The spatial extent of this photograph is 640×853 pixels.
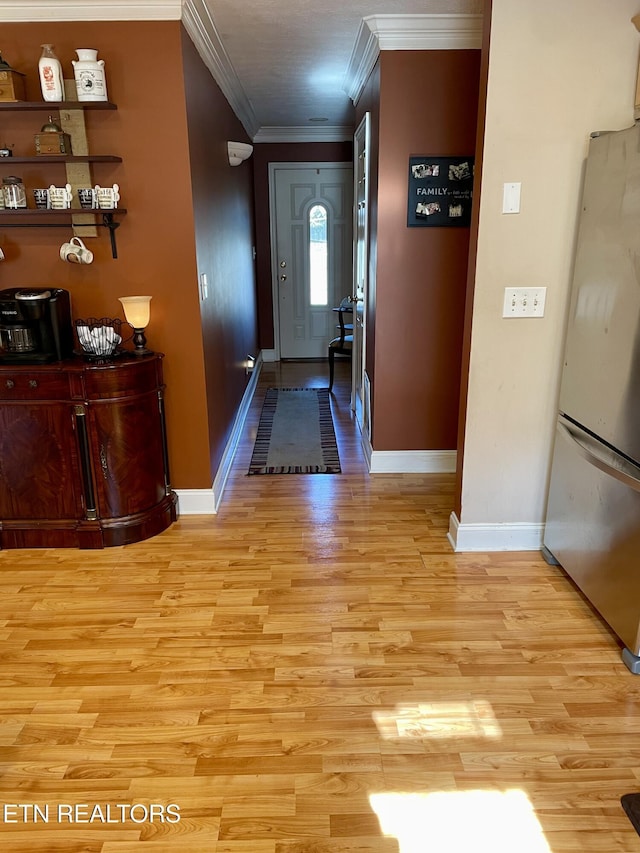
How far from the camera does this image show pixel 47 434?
2.84 m

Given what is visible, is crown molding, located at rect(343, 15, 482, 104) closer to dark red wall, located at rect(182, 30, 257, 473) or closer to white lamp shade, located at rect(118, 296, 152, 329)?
dark red wall, located at rect(182, 30, 257, 473)

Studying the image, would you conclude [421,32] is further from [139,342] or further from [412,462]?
[412,462]

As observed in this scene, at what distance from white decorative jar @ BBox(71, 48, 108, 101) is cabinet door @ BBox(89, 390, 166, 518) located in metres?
1.36

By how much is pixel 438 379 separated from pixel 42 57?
8.60 ft

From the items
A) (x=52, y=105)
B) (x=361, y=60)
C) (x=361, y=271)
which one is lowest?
(x=361, y=271)

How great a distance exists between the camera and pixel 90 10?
2.71 m

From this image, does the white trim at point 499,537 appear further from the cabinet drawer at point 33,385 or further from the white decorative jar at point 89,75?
the white decorative jar at point 89,75

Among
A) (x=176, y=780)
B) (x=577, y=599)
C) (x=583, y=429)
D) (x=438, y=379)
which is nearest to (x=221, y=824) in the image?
(x=176, y=780)

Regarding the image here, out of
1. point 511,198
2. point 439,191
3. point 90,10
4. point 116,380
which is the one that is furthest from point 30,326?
point 439,191

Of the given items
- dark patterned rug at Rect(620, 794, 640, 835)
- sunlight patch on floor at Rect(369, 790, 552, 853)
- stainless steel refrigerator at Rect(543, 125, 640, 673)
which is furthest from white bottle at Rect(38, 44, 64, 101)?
dark patterned rug at Rect(620, 794, 640, 835)

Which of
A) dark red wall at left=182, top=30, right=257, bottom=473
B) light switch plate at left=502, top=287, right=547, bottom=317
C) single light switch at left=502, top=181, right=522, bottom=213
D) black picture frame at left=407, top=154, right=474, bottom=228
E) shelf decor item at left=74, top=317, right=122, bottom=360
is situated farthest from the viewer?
black picture frame at left=407, top=154, right=474, bottom=228

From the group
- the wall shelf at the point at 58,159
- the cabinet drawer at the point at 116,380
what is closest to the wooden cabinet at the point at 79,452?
the cabinet drawer at the point at 116,380

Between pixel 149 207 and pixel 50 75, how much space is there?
2.16ft

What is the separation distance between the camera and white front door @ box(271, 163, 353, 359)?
693 cm
